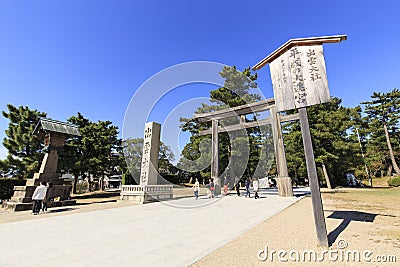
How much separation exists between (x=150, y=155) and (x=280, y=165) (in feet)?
27.1

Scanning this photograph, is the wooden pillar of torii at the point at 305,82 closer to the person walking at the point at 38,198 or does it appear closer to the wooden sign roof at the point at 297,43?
the wooden sign roof at the point at 297,43

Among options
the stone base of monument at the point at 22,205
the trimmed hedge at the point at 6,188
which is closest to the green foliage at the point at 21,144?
the trimmed hedge at the point at 6,188

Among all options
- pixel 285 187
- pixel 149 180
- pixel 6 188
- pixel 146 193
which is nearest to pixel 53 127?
pixel 6 188

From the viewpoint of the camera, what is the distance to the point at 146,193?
10930 mm

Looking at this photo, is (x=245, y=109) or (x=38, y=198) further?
(x=245, y=109)

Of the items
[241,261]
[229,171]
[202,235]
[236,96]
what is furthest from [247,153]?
[241,261]

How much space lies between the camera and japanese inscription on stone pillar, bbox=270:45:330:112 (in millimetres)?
4324

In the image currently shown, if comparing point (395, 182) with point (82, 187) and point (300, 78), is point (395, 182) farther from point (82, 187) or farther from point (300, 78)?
point (82, 187)

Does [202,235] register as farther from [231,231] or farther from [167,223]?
[167,223]

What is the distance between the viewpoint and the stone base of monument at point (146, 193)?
10.9 meters

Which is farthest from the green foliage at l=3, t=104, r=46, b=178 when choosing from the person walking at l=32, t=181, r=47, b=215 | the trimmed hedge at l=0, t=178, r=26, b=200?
the person walking at l=32, t=181, r=47, b=215

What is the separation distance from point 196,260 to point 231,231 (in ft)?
6.82

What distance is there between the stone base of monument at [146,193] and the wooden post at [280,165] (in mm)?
7096

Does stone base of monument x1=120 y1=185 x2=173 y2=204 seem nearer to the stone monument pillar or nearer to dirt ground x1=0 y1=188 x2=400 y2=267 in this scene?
the stone monument pillar
